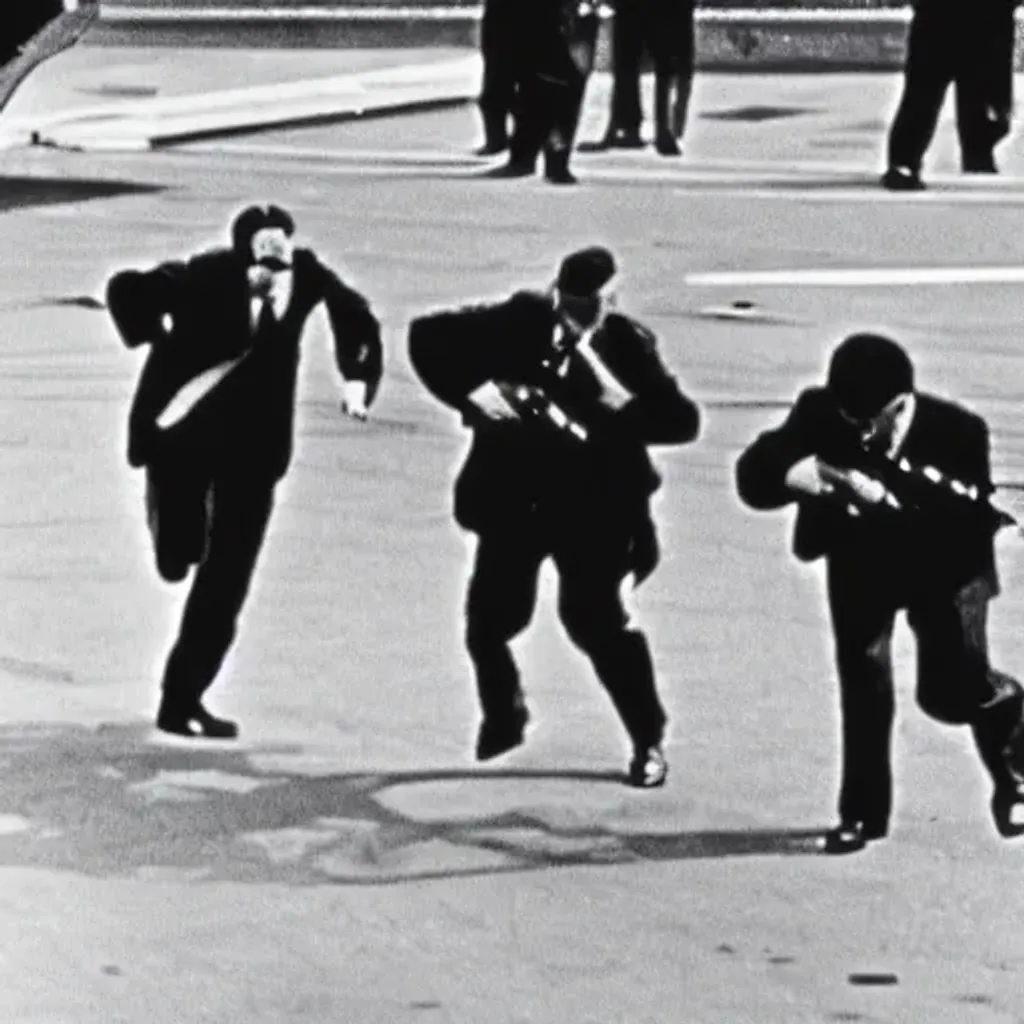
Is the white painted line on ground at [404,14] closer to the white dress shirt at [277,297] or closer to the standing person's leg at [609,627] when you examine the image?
the standing person's leg at [609,627]

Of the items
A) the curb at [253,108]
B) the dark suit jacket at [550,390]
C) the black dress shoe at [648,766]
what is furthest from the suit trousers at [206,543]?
the curb at [253,108]

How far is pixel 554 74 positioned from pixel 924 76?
244cm

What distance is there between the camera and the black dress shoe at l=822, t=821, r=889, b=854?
8508 millimetres

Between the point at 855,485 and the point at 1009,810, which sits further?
the point at 1009,810

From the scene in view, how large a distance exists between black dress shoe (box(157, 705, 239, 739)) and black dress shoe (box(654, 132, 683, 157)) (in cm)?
1709

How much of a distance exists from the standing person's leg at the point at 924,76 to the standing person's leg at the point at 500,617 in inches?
590

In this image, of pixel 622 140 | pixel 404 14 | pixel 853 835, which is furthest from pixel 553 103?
pixel 853 835

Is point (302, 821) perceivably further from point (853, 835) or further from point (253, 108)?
point (253, 108)

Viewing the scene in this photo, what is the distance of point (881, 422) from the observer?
759 centimetres

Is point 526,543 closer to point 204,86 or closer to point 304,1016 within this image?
point 304,1016

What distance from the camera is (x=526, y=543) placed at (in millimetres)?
8516

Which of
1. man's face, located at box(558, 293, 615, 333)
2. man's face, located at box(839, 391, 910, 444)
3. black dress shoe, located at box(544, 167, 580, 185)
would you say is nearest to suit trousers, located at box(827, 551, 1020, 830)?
man's face, located at box(839, 391, 910, 444)

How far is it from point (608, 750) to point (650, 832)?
3.13ft

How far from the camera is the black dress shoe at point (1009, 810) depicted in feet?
27.7
